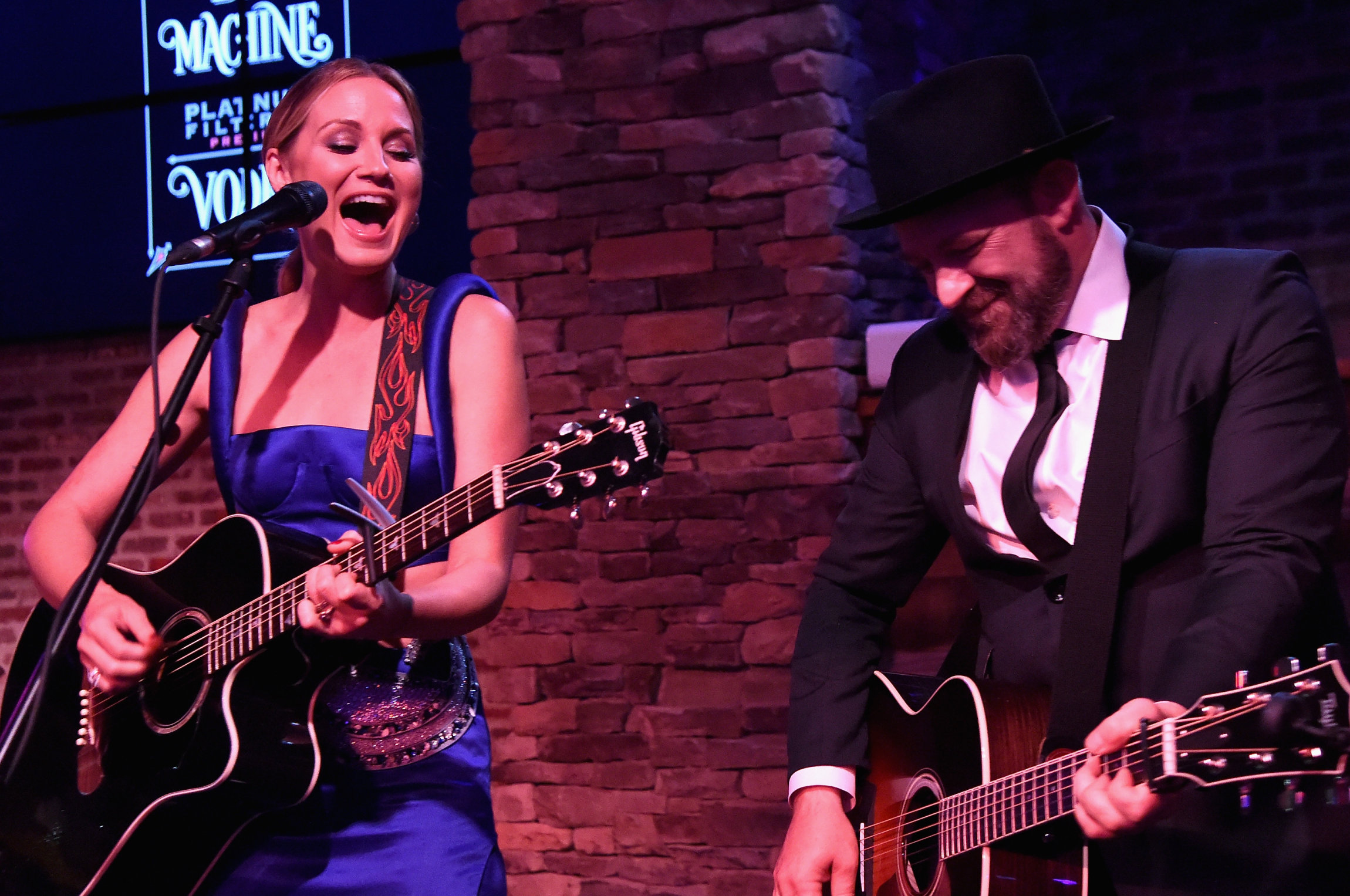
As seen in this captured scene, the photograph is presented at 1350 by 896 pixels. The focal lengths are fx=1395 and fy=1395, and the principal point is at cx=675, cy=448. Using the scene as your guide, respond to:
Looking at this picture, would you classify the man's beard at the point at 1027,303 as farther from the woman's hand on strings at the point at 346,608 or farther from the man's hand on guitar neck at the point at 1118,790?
the woman's hand on strings at the point at 346,608

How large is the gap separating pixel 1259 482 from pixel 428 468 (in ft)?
4.06

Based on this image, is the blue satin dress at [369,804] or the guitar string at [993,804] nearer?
the guitar string at [993,804]

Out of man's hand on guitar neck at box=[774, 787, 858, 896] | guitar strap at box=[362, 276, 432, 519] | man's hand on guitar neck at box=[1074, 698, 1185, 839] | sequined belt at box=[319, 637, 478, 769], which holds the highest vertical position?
guitar strap at box=[362, 276, 432, 519]

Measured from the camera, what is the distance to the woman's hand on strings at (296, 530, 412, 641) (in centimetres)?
193

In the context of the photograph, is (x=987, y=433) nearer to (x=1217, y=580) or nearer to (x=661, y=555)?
(x=1217, y=580)

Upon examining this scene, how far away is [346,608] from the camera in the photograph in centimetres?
195

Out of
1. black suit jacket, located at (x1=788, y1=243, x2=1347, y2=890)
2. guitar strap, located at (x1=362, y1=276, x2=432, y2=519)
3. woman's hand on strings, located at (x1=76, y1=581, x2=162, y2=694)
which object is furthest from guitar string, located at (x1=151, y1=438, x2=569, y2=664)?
black suit jacket, located at (x1=788, y1=243, x2=1347, y2=890)

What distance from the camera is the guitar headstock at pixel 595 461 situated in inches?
81.2

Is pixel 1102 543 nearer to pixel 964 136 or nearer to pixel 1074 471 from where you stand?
pixel 1074 471

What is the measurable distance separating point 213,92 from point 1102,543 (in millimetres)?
4960

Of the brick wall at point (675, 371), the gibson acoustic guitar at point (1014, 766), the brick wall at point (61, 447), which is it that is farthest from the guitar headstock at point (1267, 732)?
the brick wall at point (61, 447)

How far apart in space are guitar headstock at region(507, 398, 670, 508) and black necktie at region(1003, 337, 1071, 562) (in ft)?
1.71

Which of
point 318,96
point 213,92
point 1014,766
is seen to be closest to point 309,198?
point 318,96

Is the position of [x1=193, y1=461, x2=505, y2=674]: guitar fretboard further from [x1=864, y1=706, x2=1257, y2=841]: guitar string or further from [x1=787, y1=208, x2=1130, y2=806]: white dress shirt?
[x1=864, y1=706, x2=1257, y2=841]: guitar string
